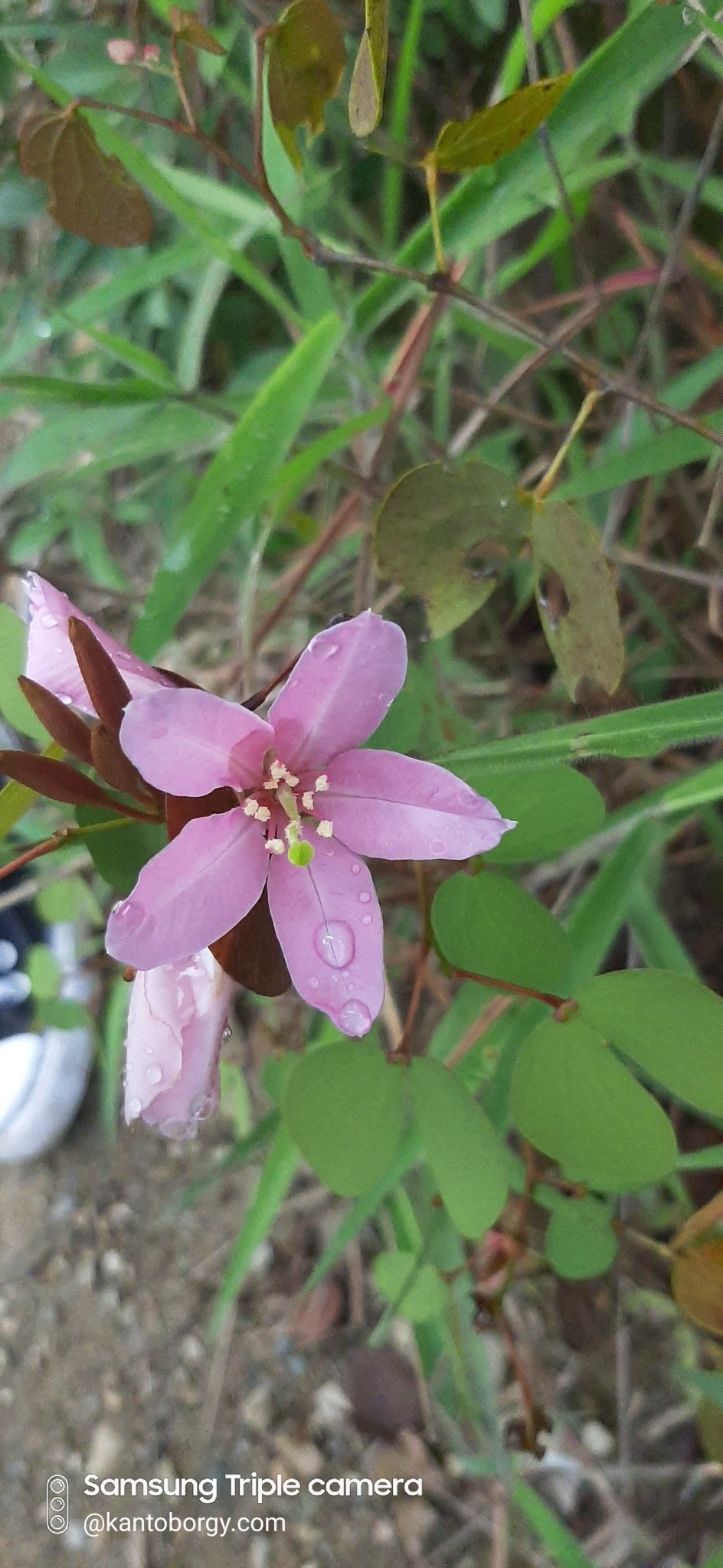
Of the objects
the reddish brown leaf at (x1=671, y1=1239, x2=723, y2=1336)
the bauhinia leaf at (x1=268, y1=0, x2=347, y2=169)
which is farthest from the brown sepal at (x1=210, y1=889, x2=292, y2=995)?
the bauhinia leaf at (x1=268, y1=0, x2=347, y2=169)

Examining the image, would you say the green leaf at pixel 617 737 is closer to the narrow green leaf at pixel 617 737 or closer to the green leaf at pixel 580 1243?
the narrow green leaf at pixel 617 737

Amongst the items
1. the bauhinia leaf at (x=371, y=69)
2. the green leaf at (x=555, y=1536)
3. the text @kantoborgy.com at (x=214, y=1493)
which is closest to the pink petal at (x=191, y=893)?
the bauhinia leaf at (x=371, y=69)

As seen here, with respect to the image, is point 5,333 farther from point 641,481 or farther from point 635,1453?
point 635,1453

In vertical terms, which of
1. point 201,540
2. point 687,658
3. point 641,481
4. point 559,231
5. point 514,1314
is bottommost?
point 514,1314

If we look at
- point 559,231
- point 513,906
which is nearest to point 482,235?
point 559,231

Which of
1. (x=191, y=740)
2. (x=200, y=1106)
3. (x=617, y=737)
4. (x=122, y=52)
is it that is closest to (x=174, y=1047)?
(x=200, y=1106)

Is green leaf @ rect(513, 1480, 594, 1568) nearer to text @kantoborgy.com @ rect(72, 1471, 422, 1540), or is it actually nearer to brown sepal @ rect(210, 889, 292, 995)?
text @kantoborgy.com @ rect(72, 1471, 422, 1540)

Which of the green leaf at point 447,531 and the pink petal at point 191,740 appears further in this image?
the green leaf at point 447,531
